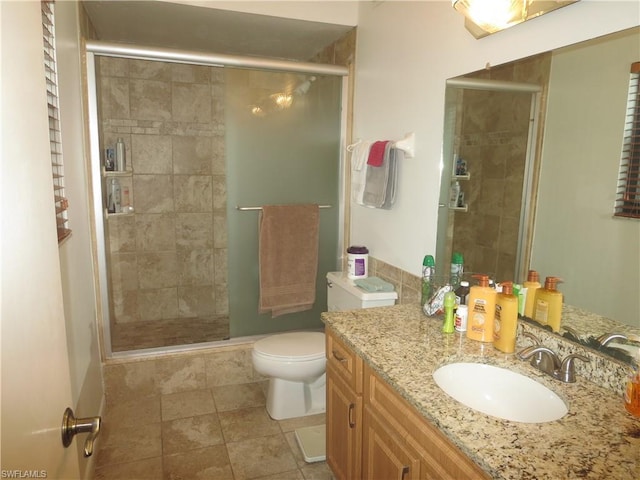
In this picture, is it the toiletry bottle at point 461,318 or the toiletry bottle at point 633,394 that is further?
the toiletry bottle at point 461,318

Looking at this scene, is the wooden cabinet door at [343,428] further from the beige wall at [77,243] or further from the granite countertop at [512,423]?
the beige wall at [77,243]

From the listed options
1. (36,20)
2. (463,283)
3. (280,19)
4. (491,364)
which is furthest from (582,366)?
(280,19)

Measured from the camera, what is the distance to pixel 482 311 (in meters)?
1.53

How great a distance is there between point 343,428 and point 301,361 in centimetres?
68

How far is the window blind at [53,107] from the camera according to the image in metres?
1.68

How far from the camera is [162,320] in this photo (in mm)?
3746

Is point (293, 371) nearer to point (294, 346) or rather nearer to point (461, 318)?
point (294, 346)

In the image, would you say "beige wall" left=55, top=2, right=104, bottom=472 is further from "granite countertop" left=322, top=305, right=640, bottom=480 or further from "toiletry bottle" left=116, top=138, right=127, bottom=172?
"granite countertop" left=322, top=305, right=640, bottom=480

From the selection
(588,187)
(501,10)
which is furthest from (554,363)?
(501,10)

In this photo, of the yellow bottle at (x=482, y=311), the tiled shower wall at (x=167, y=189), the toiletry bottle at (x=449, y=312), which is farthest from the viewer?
the tiled shower wall at (x=167, y=189)

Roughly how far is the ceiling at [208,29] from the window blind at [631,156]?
78.8 inches

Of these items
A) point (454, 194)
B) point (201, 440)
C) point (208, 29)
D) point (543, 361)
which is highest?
point (208, 29)

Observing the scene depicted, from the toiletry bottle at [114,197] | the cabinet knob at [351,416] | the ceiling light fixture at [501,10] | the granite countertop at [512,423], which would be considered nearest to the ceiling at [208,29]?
the toiletry bottle at [114,197]

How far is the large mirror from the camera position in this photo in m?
1.22
